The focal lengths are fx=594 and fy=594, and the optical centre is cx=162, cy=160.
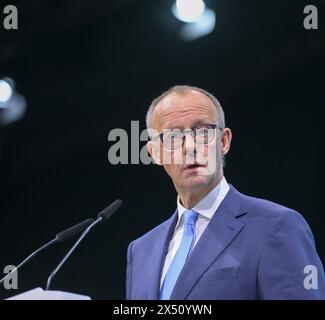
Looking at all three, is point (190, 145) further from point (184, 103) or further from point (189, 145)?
point (184, 103)

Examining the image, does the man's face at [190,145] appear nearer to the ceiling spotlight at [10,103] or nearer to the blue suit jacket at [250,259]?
the blue suit jacket at [250,259]

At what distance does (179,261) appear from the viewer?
5.78 ft

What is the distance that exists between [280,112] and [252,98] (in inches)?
5.6

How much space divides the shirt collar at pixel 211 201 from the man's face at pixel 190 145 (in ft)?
0.09

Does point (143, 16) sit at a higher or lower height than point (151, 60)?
higher

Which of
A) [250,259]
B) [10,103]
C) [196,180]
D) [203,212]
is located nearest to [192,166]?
[196,180]

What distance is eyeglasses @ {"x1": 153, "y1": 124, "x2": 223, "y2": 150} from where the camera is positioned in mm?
1916

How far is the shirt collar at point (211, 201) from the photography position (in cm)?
187

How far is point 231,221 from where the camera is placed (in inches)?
69.1

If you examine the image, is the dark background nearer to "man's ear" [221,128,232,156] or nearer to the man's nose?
"man's ear" [221,128,232,156]

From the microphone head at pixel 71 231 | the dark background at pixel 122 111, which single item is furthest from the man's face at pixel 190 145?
the dark background at pixel 122 111

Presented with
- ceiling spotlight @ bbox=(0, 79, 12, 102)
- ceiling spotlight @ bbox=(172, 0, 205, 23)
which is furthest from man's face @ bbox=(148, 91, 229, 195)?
ceiling spotlight @ bbox=(0, 79, 12, 102)
